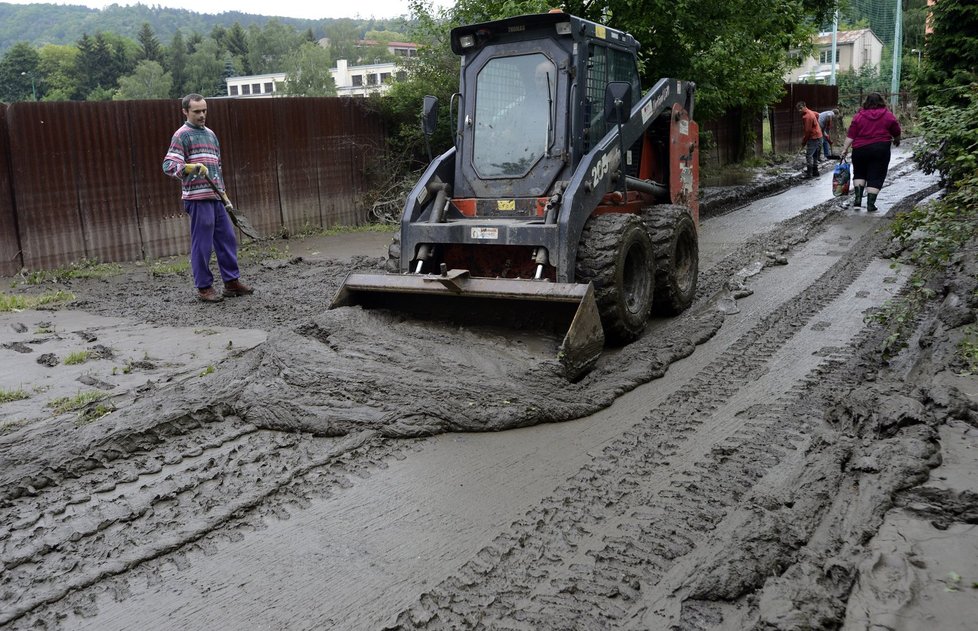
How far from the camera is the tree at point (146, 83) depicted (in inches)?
2554

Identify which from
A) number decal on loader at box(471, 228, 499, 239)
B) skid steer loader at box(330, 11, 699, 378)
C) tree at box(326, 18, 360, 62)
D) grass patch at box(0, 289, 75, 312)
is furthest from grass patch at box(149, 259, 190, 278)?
tree at box(326, 18, 360, 62)

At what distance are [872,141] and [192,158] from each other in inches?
393

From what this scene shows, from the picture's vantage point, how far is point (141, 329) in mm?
7703

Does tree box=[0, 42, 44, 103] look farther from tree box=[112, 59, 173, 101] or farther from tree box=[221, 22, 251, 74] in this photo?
tree box=[221, 22, 251, 74]

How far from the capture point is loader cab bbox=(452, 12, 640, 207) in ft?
22.5

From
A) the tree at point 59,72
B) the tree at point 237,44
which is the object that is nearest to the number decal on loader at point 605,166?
the tree at point 59,72

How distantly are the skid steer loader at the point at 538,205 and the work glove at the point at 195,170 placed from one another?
2.54m

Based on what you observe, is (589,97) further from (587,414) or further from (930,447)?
(930,447)

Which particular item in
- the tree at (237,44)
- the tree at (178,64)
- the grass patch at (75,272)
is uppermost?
the tree at (237,44)

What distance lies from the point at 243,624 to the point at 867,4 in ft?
179

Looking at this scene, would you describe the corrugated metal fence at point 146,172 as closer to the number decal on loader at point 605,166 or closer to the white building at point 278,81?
the number decal on loader at point 605,166

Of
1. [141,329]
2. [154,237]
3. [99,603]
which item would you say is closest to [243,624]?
[99,603]

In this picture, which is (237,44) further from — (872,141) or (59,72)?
(872,141)

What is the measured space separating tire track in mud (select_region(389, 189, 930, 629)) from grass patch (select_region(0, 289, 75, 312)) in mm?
6755
